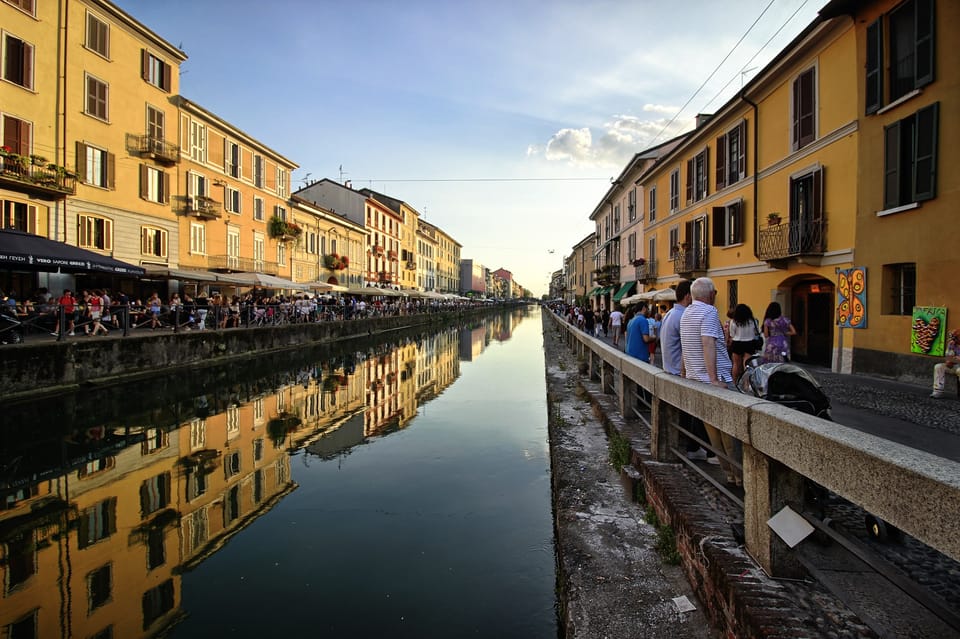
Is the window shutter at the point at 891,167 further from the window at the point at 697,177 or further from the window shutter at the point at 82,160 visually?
the window shutter at the point at 82,160

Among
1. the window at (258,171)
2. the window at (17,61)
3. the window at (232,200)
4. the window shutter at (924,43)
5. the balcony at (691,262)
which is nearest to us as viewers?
the window shutter at (924,43)

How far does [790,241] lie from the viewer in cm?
1389

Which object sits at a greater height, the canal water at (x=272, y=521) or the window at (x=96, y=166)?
the window at (x=96, y=166)

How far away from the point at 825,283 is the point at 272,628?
608 inches

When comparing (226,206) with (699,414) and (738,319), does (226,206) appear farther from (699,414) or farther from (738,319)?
(699,414)

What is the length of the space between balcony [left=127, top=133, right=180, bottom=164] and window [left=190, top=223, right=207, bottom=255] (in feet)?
12.0

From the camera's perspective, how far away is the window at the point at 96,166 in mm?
20297

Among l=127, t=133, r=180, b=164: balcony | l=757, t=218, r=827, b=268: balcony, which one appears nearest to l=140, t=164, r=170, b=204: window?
l=127, t=133, r=180, b=164: balcony

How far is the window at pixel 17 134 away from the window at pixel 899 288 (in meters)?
25.4

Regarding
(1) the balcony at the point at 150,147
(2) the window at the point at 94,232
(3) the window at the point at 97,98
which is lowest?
(2) the window at the point at 94,232

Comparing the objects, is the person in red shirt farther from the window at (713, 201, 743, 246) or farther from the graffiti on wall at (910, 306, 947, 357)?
the window at (713, 201, 743, 246)

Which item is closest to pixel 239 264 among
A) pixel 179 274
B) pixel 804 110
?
pixel 179 274

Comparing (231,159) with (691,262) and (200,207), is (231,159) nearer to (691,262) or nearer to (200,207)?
(200,207)

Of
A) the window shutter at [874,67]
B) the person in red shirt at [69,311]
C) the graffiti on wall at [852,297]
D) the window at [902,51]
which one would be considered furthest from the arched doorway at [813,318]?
the person in red shirt at [69,311]
